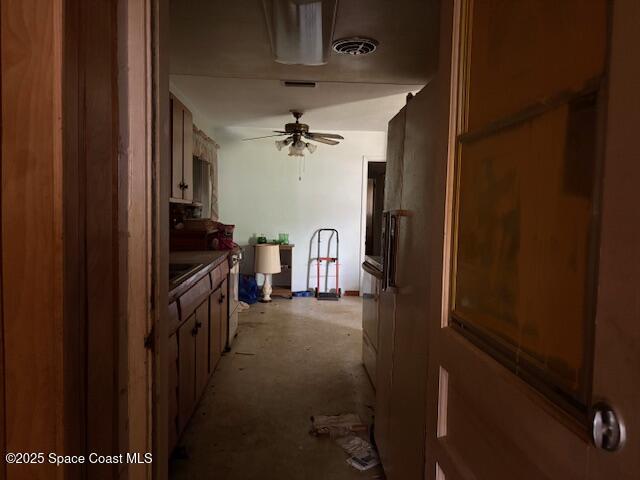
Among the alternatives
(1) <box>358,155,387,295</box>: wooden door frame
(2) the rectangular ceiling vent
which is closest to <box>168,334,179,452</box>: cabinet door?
→ (2) the rectangular ceiling vent

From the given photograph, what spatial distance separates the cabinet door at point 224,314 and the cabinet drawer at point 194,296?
56 cm

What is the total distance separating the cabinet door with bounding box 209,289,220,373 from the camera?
2.78 meters

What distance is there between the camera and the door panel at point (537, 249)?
47 cm

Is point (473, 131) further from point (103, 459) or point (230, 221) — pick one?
point (230, 221)

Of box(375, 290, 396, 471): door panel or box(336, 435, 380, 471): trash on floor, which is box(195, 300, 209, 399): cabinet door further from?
box(375, 290, 396, 471): door panel

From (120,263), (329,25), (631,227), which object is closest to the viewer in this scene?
(631,227)

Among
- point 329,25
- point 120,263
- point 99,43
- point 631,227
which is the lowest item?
point 120,263

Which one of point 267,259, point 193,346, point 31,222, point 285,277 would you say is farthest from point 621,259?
point 285,277

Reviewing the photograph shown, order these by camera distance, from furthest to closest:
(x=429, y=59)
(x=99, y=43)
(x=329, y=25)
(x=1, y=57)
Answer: (x=429, y=59), (x=329, y=25), (x=99, y=43), (x=1, y=57)

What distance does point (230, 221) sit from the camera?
5.85 m

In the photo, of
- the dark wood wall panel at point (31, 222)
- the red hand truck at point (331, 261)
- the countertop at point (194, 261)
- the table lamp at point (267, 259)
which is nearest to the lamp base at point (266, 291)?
the table lamp at point (267, 259)

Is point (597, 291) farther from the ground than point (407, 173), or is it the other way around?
point (407, 173)

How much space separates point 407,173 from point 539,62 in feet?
3.18

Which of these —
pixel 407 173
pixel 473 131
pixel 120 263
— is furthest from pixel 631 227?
pixel 407 173
